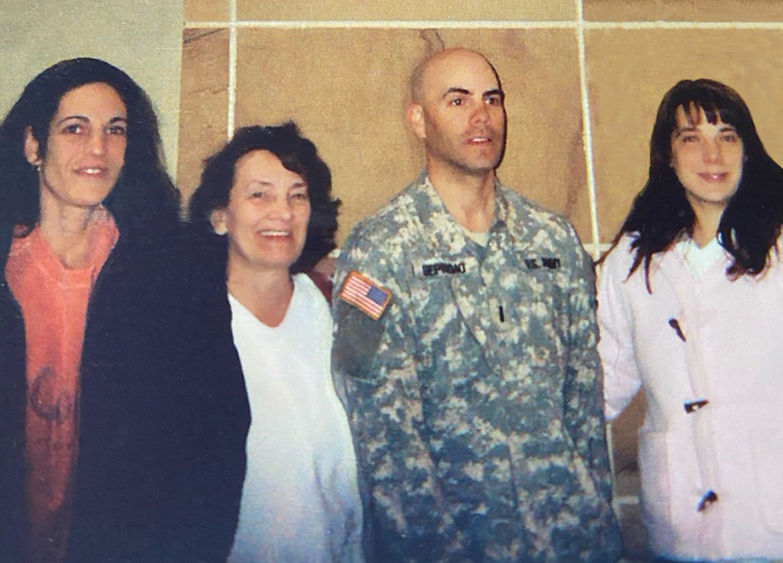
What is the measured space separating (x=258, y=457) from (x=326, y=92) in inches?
34.1

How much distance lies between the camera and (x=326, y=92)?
6.14 feet

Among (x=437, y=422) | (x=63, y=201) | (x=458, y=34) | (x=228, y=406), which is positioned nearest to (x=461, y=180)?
(x=458, y=34)

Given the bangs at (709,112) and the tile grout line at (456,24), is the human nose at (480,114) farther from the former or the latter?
the bangs at (709,112)

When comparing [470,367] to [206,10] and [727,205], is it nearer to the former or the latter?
[727,205]

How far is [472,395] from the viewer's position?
1.67 metres

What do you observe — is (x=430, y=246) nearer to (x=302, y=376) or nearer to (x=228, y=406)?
(x=302, y=376)

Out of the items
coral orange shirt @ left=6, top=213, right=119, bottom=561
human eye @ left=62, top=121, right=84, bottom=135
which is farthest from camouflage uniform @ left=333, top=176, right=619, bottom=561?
human eye @ left=62, top=121, right=84, bottom=135

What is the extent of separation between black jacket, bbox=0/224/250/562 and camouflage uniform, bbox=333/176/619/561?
29cm

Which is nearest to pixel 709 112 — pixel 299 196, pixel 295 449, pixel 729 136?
pixel 729 136

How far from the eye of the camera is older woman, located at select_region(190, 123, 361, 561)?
167 cm

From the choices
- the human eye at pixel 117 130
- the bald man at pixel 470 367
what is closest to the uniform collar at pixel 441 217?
the bald man at pixel 470 367

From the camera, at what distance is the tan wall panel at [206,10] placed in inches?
74.2

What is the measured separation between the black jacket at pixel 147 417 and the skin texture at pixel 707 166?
1119 millimetres

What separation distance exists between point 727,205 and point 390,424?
37.3 inches
